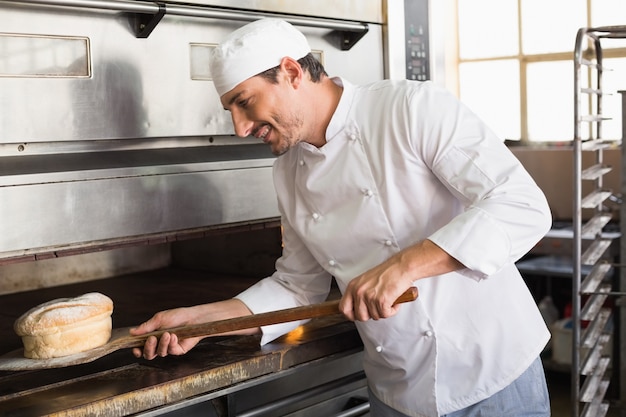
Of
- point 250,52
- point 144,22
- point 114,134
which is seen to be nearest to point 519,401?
point 250,52

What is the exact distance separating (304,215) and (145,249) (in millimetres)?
1122

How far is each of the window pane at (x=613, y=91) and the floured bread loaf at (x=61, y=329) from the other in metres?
4.38

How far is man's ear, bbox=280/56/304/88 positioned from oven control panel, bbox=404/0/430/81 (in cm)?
88

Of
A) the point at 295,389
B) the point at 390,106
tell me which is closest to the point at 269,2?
the point at 390,106

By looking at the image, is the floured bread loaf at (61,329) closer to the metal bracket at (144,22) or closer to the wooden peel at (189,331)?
the wooden peel at (189,331)

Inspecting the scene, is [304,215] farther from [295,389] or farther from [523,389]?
[523,389]

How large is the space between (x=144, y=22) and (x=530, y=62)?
14.3 feet

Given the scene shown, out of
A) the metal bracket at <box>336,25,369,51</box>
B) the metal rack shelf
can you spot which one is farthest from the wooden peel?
the metal rack shelf

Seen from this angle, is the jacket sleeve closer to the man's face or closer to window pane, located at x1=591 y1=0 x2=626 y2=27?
the man's face

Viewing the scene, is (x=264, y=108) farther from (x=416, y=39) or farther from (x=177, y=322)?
(x=416, y=39)

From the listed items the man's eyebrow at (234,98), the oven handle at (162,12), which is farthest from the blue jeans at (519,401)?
the oven handle at (162,12)

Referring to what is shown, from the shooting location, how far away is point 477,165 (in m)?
1.53

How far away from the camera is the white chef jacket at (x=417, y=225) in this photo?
63.0 inches

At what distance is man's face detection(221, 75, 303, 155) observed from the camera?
1638 mm
